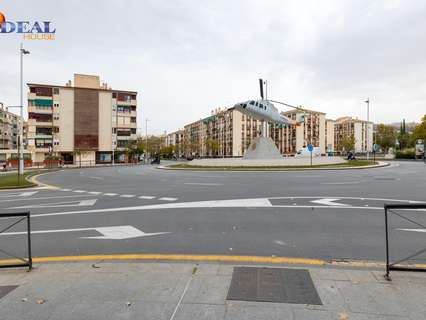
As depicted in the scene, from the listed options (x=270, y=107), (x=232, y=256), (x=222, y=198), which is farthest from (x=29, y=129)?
(x=232, y=256)

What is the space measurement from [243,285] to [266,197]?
7665 millimetres

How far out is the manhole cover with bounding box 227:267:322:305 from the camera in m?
3.25

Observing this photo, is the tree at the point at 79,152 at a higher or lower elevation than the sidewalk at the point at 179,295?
higher

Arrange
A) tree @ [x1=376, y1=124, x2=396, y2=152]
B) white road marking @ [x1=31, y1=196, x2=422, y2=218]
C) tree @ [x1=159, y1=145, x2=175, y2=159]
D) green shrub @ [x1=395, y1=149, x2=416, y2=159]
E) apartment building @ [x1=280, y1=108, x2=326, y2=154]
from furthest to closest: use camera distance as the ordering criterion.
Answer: tree @ [x1=159, y1=145, x2=175, y2=159] < apartment building @ [x1=280, y1=108, x2=326, y2=154] < tree @ [x1=376, y1=124, x2=396, y2=152] < green shrub @ [x1=395, y1=149, x2=416, y2=159] < white road marking @ [x1=31, y1=196, x2=422, y2=218]

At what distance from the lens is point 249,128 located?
4291 inches

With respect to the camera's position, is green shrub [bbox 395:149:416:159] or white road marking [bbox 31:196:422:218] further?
green shrub [bbox 395:149:416:159]

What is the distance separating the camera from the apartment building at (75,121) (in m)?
60.5

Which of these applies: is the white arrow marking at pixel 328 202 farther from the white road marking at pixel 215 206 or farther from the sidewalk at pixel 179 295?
the sidewalk at pixel 179 295

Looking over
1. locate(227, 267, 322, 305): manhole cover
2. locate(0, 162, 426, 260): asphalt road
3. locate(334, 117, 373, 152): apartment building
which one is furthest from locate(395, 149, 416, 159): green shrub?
locate(334, 117, 373, 152): apartment building

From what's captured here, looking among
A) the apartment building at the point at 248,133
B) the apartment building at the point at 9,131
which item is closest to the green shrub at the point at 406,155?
the apartment building at the point at 248,133

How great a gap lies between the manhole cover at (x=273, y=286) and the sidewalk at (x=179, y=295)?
9 cm

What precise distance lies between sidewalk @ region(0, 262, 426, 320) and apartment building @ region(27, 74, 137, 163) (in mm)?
60466

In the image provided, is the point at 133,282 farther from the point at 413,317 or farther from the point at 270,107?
Answer: the point at 270,107

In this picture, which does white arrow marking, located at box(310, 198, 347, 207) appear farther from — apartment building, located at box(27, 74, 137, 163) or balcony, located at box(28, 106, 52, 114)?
balcony, located at box(28, 106, 52, 114)
